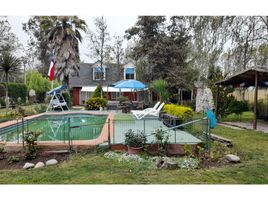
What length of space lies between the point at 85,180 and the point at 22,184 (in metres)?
1.36

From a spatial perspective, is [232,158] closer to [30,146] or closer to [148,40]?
[30,146]

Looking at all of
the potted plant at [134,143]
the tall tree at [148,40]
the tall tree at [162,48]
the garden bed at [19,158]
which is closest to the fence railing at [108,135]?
the potted plant at [134,143]

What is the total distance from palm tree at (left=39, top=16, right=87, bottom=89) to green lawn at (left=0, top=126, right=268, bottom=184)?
18428mm

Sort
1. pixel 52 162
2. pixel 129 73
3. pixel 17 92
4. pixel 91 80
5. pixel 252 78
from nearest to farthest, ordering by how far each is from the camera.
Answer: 1. pixel 52 162
2. pixel 252 78
3. pixel 17 92
4. pixel 129 73
5. pixel 91 80

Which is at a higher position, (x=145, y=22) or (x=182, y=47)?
(x=145, y=22)

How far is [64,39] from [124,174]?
2062 centimetres

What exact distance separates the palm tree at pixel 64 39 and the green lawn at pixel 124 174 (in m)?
18.4

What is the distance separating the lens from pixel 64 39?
24812mm

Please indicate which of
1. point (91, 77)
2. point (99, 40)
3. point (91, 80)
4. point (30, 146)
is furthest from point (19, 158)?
point (91, 77)

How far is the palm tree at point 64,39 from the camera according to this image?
24406 millimetres

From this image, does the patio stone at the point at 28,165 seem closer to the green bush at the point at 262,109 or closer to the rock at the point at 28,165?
the rock at the point at 28,165
